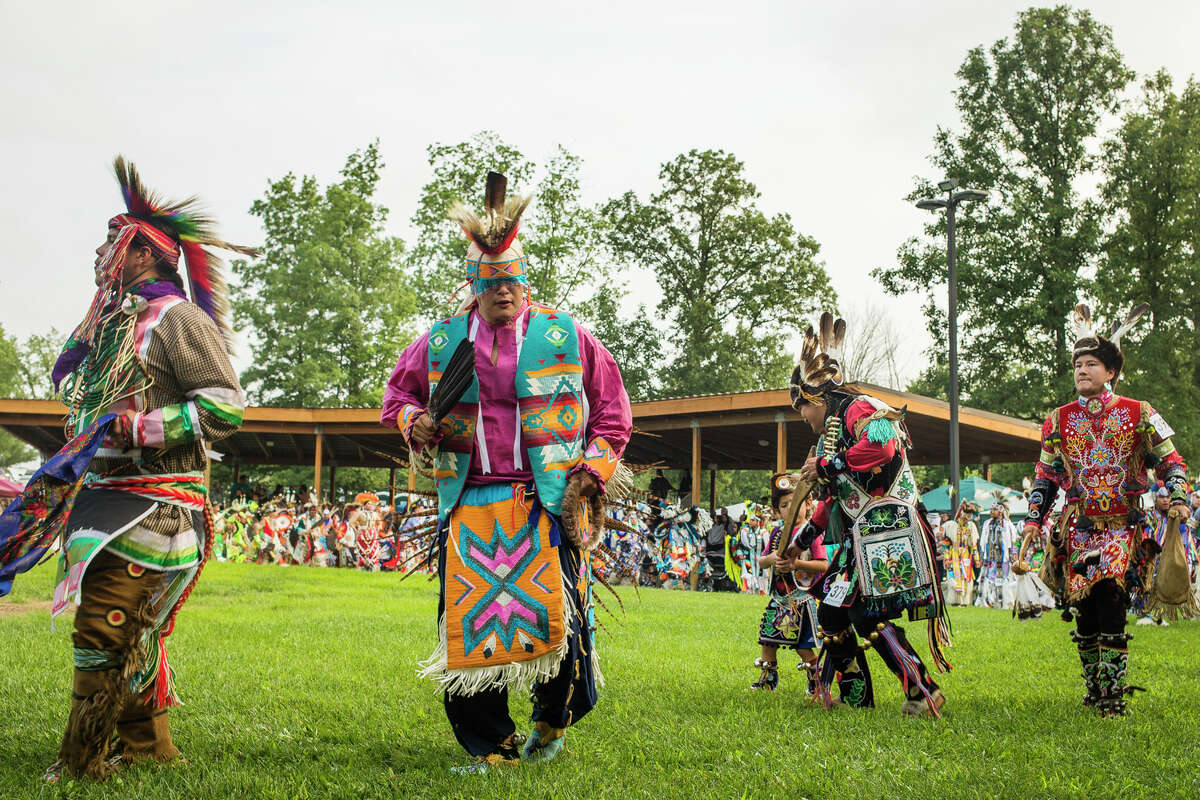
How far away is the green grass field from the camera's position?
374 cm

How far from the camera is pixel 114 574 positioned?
3.70 metres

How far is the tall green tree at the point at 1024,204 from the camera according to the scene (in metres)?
32.0

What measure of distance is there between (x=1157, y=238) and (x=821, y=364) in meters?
31.2

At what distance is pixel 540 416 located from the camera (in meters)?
4.09

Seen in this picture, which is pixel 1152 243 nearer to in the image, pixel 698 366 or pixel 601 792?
pixel 698 366

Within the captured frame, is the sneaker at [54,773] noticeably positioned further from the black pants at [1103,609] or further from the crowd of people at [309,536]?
the crowd of people at [309,536]

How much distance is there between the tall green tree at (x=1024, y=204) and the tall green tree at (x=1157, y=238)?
78 cm

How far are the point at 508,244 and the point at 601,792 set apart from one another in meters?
2.15

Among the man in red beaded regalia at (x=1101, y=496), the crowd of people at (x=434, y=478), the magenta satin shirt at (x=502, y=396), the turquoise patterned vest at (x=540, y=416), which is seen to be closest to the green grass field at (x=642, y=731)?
the crowd of people at (x=434, y=478)

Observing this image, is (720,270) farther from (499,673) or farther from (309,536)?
(499,673)

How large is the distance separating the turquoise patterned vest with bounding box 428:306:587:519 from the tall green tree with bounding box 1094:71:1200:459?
30.7 m

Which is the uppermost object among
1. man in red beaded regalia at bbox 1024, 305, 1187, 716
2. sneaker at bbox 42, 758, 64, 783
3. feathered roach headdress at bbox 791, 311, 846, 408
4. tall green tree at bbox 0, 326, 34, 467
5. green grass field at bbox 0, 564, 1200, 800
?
tall green tree at bbox 0, 326, 34, 467

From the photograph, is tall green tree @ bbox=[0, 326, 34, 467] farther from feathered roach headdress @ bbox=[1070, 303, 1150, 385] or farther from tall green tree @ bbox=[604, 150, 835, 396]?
feathered roach headdress @ bbox=[1070, 303, 1150, 385]

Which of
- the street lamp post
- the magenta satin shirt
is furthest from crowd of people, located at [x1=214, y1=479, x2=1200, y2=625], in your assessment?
the magenta satin shirt
